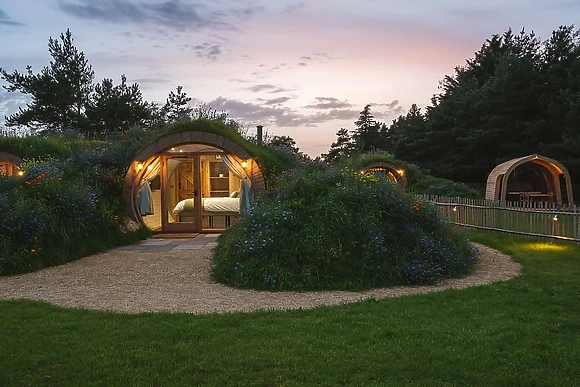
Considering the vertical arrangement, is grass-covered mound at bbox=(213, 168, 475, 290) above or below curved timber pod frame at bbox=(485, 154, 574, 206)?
below

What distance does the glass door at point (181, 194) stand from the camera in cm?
1278

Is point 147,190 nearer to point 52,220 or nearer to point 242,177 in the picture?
point 242,177

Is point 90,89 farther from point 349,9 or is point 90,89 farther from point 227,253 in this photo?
point 227,253

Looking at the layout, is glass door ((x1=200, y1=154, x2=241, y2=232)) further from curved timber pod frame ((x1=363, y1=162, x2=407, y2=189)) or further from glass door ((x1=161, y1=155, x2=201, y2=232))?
curved timber pod frame ((x1=363, y1=162, x2=407, y2=189))

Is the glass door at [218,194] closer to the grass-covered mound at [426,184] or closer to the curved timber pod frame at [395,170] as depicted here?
the grass-covered mound at [426,184]

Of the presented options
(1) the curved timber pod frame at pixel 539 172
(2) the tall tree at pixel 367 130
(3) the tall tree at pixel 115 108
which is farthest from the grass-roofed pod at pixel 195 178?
(2) the tall tree at pixel 367 130

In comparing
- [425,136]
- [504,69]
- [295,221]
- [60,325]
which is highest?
[504,69]

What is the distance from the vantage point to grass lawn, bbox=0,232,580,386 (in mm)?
3180

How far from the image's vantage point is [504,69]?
2380 cm

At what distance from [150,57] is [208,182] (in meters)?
4.94

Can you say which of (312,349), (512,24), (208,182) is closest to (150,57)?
(208,182)

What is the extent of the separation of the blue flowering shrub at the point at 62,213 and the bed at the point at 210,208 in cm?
156

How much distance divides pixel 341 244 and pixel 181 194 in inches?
296

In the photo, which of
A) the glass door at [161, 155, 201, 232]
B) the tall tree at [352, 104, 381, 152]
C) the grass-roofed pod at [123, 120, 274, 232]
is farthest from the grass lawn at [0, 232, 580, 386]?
the tall tree at [352, 104, 381, 152]
